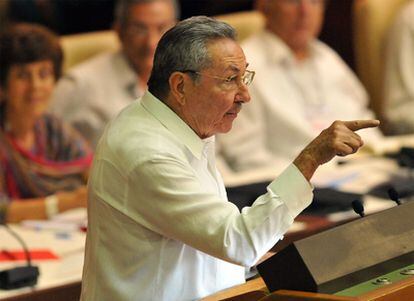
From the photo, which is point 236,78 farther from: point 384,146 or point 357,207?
point 384,146

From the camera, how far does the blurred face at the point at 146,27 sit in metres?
5.18

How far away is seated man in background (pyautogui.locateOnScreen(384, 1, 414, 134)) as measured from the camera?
6125 millimetres

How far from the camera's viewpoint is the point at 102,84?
5293 millimetres

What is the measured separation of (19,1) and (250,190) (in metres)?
1.88

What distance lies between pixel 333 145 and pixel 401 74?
3.87 metres

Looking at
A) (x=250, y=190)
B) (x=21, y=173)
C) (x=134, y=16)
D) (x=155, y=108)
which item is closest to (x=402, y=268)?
(x=155, y=108)

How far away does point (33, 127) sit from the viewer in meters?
4.75

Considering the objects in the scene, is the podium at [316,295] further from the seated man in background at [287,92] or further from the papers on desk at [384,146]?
the seated man in background at [287,92]

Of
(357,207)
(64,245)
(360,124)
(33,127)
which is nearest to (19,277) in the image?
(64,245)

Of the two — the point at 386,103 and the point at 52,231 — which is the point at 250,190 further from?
Answer: the point at 386,103

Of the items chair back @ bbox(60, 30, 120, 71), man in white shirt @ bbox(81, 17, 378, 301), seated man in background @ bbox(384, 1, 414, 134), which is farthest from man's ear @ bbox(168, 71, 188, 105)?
seated man in background @ bbox(384, 1, 414, 134)

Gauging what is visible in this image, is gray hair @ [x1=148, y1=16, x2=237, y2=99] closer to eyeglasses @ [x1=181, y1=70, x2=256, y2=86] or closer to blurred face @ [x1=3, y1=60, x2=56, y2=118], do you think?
eyeglasses @ [x1=181, y1=70, x2=256, y2=86]

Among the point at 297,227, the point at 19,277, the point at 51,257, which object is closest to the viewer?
the point at 19,277

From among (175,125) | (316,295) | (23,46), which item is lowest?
(23,46)
